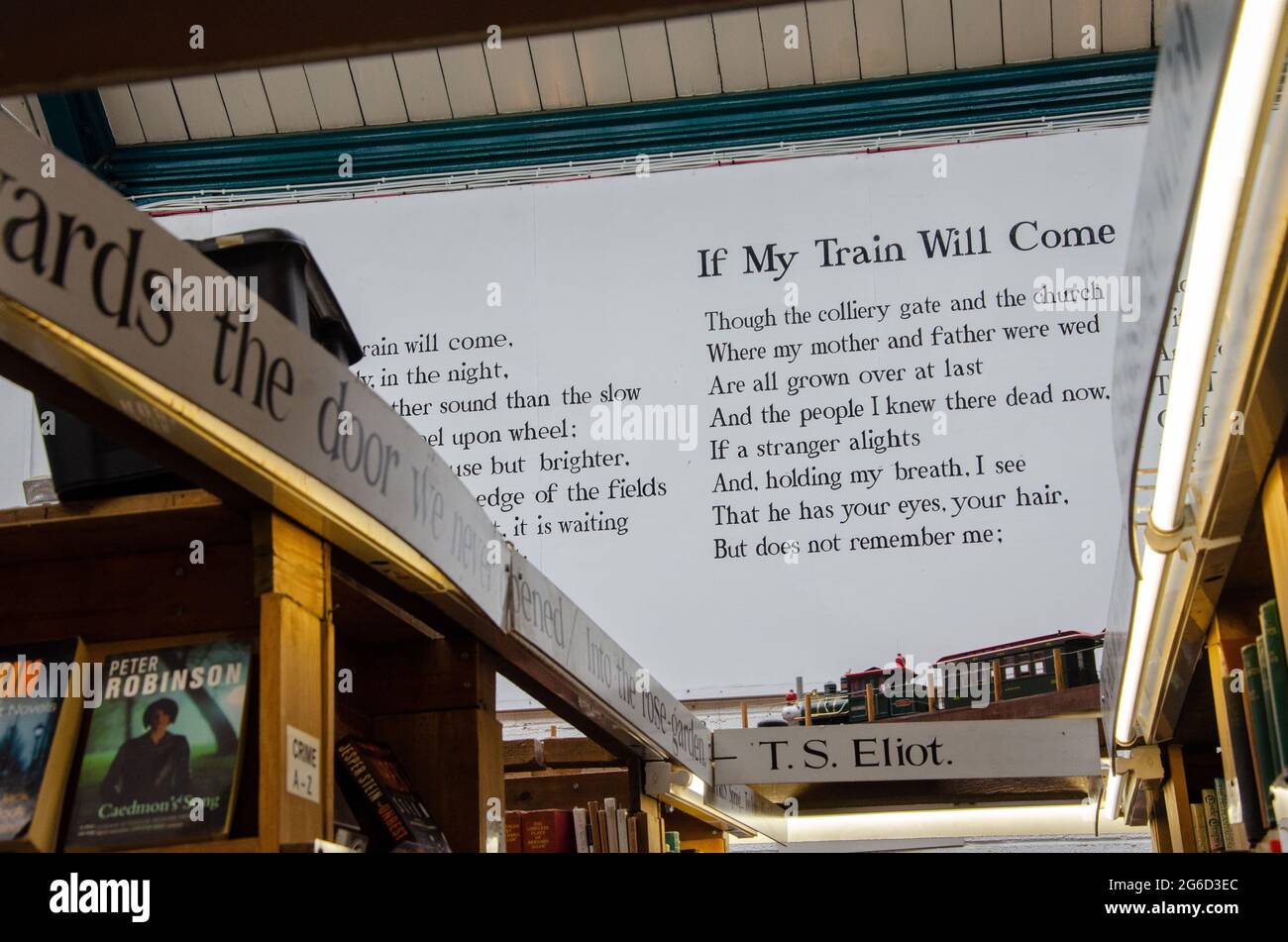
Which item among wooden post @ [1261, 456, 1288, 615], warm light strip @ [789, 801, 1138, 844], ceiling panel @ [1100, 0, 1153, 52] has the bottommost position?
warm light strip @ [789, 801, 1138, 844]

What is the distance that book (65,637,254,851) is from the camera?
1633 mm

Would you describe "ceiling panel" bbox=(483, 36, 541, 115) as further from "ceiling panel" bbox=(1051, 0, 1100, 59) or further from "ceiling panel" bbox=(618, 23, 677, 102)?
"ceiling panel" bbox=(1051, 0, 1100, 59)

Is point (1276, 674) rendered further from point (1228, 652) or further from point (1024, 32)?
point (1024, 32)

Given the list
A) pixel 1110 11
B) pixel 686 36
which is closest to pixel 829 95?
pixel 686 36

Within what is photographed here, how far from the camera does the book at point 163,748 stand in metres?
1.63

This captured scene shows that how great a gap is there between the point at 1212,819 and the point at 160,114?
607 cm

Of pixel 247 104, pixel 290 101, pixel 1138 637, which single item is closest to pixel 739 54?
pixel 290 101

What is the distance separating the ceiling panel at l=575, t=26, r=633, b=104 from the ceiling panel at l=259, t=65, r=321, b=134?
4.57ft

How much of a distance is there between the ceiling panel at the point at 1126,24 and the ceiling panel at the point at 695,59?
1.84 m

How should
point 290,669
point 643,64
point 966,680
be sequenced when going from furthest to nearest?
point 643,64
point 966,680
point 290,669

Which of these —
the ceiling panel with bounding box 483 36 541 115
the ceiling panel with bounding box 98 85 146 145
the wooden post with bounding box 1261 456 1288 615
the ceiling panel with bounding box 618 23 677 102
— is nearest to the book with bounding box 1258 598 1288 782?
the wooden post with bounding box 1261 456 1288 615

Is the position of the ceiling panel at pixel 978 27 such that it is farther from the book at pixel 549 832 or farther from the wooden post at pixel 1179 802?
the book at pixel 549 832

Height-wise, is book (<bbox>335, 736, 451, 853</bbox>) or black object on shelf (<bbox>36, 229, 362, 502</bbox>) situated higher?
black object on shelf (<bbox>36, 229, 362, 502</bbox>)

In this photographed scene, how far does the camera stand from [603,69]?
700 cm
